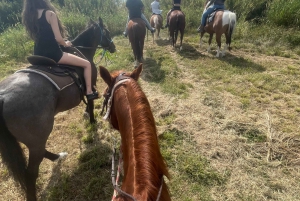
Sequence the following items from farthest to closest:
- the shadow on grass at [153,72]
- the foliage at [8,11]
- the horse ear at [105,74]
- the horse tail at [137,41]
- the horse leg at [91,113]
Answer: the foliage at [8,11]
the horse tail at [137,41]
the shadow on grass at [153,72]
the horse leg at [91,113]
the horse ear at [105,74]

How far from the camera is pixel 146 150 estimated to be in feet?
4.14

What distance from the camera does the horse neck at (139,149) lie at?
1135mm

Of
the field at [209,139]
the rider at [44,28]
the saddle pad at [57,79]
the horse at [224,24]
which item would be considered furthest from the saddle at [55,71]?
the horse at [224,24]

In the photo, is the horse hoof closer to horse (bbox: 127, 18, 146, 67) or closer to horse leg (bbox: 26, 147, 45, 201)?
horse leg (bbox: 26, 147, 45, 201)

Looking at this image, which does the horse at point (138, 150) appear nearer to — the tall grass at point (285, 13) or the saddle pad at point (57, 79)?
the saddle pad at point (57, 79)

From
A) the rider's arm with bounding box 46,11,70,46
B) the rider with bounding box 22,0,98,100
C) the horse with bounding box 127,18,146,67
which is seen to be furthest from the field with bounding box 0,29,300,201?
the rider's arm with bounding box 46,11,70,46

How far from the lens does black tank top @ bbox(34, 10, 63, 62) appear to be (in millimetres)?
2783

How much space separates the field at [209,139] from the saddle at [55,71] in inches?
44.6

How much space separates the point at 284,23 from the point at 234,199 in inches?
336

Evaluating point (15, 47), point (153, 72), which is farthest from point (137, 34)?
point (15, 47)

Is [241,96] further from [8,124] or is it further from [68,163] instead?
[8,124]

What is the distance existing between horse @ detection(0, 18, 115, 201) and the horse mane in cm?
135

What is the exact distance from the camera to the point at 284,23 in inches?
326

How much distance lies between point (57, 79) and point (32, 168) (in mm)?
1193
